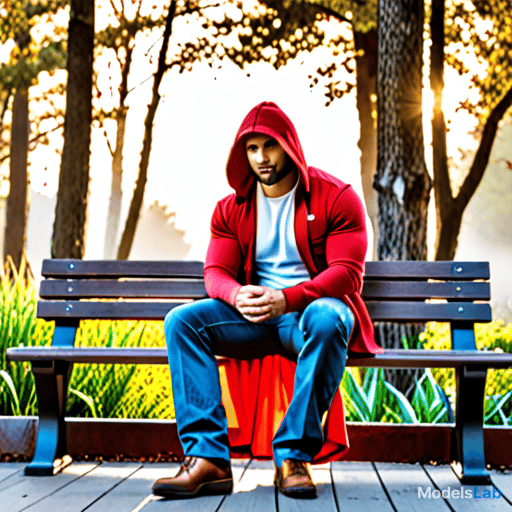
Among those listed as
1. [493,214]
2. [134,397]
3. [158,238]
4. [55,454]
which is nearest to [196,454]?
[55,454]

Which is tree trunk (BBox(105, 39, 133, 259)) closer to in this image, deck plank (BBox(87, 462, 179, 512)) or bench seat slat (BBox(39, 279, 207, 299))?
bench seat slat (BBox(39, 279, 207, 299))

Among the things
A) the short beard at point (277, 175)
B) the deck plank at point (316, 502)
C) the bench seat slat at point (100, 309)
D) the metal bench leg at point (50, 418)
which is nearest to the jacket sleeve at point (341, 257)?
the short beard at point (277, 175)

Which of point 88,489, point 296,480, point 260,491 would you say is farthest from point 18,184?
point 296,480

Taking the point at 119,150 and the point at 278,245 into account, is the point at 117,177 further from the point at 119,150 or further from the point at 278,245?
the point at 278,245

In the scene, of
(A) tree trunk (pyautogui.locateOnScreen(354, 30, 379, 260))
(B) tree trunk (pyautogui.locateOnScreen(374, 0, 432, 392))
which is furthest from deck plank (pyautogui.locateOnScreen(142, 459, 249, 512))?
(A) tree trunk (pyautogui.locateOnScreen(354, 30, 379, 260))

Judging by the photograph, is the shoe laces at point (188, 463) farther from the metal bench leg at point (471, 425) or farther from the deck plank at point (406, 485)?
the metal bench leg at point (471, 425)

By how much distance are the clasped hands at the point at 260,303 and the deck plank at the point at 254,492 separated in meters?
0.67

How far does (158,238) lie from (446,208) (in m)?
60.1

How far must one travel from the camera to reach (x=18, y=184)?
568 inches

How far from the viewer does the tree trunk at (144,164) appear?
1250 centimetres

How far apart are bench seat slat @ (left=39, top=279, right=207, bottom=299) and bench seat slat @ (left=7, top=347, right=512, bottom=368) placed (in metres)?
0.53

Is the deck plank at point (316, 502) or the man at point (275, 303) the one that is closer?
the deck plank at point (316, 502)

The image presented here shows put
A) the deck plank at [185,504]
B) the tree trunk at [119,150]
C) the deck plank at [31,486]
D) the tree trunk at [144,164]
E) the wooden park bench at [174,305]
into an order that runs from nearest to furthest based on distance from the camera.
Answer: the deck plank at [185,504] < the deck plank at [31,486] < the wooden park bench at [174,305] < the tree trunk at [144,164] < the tree trunk at [119,150]

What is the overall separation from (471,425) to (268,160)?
1.45 m
